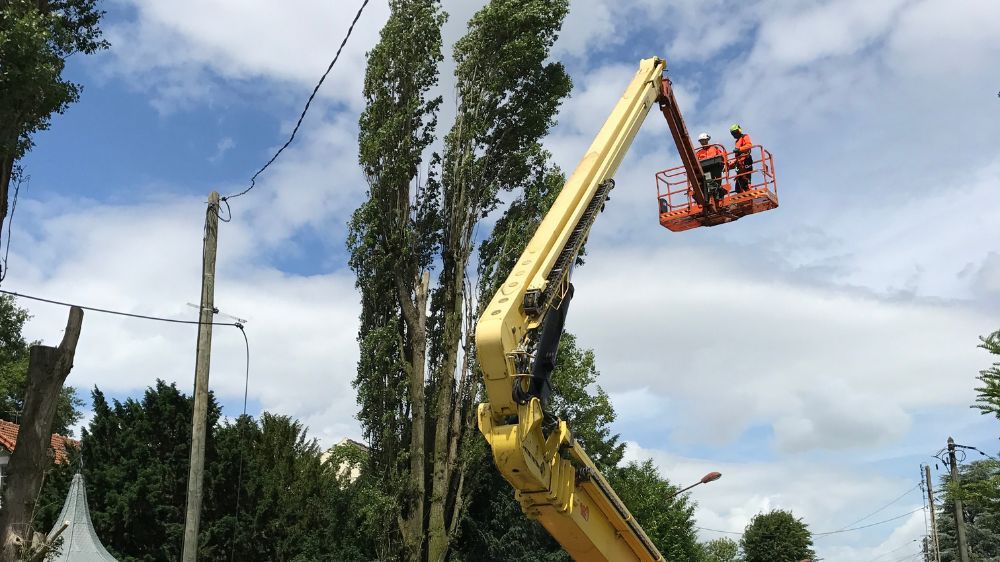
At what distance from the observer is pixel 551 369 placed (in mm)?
9031

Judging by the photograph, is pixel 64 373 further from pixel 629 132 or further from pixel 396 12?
pixel 396 12

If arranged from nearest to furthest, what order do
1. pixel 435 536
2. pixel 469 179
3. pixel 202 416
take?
pixel 202 416
pixel 435 536
pixel 469 179

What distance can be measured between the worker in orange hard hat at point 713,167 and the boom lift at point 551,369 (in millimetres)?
2465

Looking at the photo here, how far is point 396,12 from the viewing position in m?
22.1

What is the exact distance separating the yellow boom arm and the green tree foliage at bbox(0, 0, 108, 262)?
6824 mm

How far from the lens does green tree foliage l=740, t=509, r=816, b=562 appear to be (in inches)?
2047

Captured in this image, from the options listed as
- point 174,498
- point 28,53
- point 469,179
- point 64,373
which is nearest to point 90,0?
point 28,53

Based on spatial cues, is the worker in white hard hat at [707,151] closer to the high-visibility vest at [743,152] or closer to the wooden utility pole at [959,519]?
the high-visibility vest at [743,152]

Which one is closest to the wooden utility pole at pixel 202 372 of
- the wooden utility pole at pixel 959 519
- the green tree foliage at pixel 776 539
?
the wooden utility pole at pixel 959 519

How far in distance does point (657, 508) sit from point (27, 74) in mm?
26605

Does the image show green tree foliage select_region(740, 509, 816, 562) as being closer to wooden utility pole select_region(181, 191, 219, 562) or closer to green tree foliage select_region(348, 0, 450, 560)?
green tree foliage select_region(348, 0, 450, 560)

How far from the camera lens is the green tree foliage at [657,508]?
31188 mm

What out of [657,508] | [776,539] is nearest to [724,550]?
[776,539]

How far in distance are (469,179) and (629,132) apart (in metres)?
10.8
